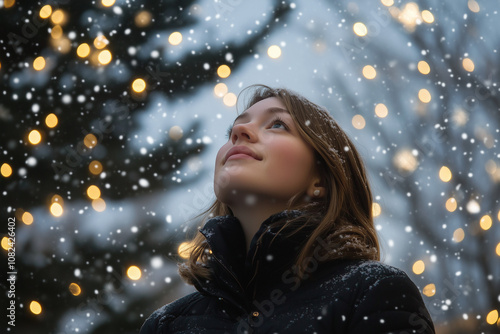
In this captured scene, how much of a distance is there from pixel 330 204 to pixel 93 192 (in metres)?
0.99

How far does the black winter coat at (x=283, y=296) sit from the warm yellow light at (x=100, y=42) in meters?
1.05

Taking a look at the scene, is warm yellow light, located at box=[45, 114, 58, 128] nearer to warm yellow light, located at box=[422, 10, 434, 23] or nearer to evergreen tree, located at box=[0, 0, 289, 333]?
evergreen tree, located at box=[0, 0, 289, 333]

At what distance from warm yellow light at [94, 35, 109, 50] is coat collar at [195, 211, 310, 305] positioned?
1113mm

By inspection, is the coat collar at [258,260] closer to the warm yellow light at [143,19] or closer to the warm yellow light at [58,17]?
the warm yellow light at [143,19]

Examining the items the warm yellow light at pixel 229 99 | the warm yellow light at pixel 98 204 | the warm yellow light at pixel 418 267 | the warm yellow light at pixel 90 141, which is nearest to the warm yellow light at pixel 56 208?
the warm yellow light at pixel 98 204

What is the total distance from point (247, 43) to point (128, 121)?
0.52m

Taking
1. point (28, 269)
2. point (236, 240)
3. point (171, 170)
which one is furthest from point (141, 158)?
point (236, 240)

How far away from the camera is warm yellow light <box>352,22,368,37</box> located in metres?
2.31

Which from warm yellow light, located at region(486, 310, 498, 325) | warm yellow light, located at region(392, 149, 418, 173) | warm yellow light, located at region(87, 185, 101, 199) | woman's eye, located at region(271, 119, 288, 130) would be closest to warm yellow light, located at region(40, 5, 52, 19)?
warm yellow light, located at region(87, 185, 101, 199)

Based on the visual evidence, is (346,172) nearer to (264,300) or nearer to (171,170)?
(264,300)

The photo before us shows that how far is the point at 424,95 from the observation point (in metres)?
2.57

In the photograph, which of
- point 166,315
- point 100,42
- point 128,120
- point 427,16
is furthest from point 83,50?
point 427,16

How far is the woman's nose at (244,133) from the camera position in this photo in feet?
3.62

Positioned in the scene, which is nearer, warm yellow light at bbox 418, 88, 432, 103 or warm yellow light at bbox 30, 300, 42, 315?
warm yellow light at bbox 30, 300, 42, 315
